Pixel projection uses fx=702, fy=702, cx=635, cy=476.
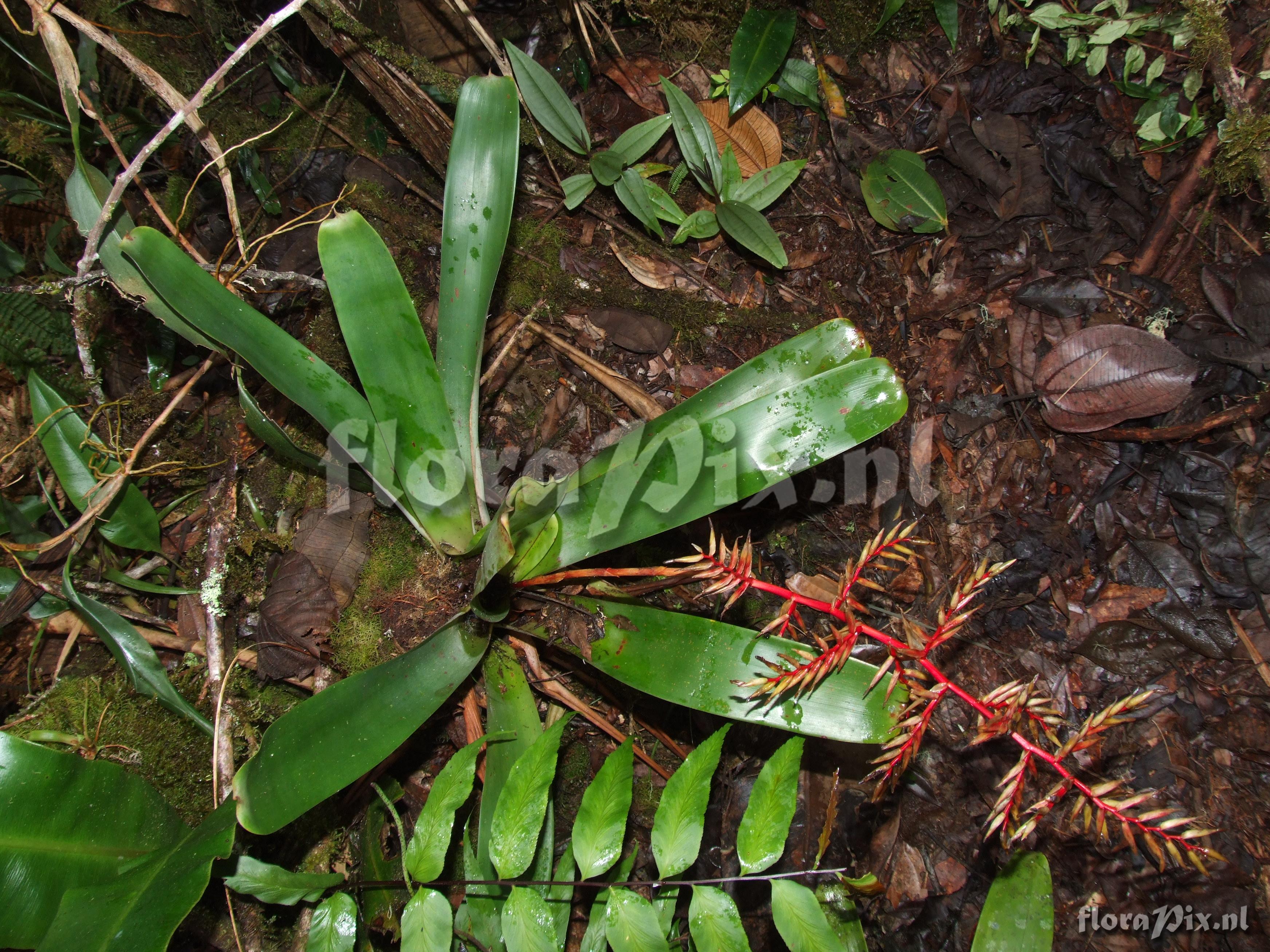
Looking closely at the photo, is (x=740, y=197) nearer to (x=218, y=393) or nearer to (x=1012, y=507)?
(x=1012, y=507)

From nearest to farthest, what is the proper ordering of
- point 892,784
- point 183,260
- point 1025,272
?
point 892,784 → point 183,260 → point 1025,272

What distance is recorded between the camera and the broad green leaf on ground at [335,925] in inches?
51.6

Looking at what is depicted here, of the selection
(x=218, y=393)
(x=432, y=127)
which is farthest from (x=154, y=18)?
(x=218, y=393)

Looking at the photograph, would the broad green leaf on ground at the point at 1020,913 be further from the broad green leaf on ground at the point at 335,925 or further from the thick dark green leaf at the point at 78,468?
the thick dark green leaf at the point at 78,468

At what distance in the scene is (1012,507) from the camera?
2.10 m

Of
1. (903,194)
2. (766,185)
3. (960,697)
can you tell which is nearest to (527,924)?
(960,697)

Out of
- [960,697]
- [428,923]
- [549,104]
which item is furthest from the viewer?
[549,104]

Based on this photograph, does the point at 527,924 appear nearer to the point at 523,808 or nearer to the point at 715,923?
the point at 523,808

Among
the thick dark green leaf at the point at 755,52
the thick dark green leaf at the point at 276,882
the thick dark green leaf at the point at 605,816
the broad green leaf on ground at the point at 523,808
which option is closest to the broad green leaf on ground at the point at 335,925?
the thick dark green leaf at the point at 276,882

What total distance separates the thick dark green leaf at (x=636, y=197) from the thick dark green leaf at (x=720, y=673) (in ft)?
3.72

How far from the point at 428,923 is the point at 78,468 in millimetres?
1392

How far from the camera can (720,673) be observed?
1.44 m

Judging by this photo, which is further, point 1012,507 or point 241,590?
point 1012,507

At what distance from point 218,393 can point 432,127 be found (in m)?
0.94
